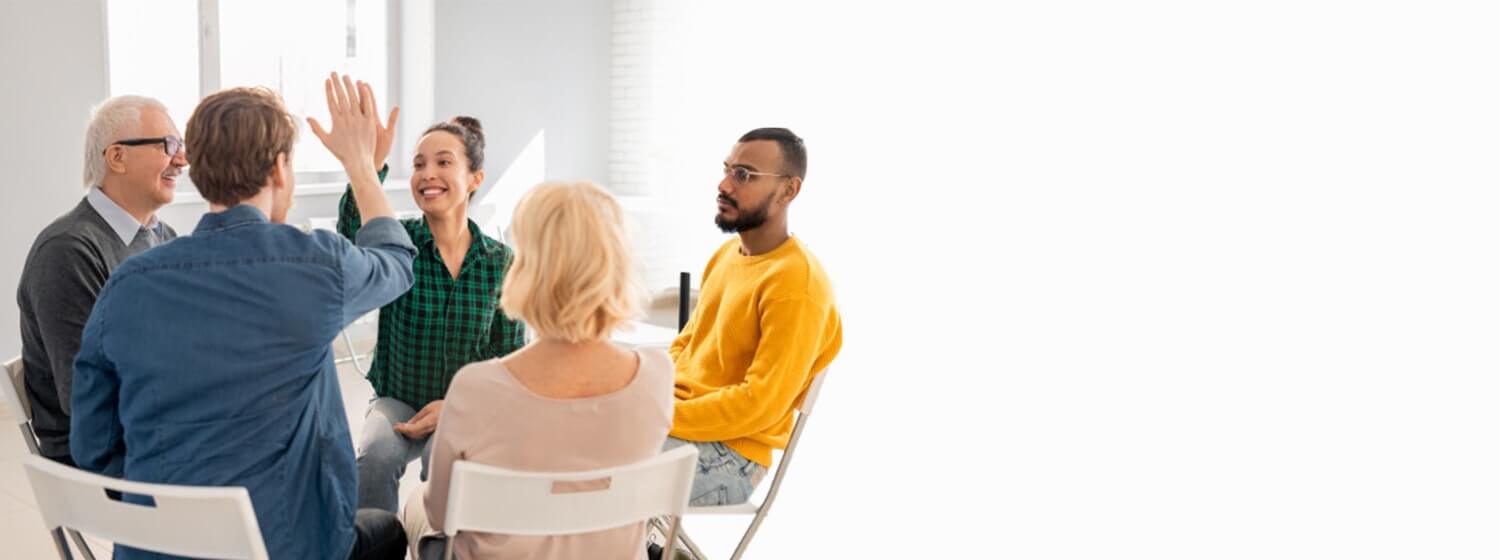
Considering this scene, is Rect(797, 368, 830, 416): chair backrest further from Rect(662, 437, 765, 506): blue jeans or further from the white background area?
the white background area

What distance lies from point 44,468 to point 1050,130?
4.34 m

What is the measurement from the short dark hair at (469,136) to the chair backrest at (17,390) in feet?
3.07

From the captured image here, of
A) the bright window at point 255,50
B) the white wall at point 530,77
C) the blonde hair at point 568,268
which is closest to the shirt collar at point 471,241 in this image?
the blonde hair at point 568,268

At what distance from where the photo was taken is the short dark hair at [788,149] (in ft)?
9.17

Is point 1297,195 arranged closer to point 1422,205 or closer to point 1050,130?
point 1422,205

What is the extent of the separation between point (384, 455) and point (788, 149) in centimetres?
114

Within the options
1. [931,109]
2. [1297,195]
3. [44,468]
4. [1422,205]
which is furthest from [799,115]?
[44,468]

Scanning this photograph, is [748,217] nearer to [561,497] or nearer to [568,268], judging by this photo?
[568,268]

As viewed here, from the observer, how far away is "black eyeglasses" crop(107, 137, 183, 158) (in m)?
2.43

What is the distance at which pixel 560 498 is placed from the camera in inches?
67.9

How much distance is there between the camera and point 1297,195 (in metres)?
4.57

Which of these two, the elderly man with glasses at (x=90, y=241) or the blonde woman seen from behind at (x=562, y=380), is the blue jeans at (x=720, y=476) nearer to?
the blonde woman seen from behind at (x=562, y=380)

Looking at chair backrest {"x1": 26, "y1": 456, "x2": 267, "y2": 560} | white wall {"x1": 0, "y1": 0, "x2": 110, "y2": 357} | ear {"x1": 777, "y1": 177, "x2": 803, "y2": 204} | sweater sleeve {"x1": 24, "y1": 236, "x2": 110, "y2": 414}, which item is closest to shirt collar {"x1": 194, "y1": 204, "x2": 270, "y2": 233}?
chair backrest {"x1": 26, "y1": 456, "x2": 267, "y2": 560}

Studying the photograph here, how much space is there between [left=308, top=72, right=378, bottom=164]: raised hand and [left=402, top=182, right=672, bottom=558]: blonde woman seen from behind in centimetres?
33
